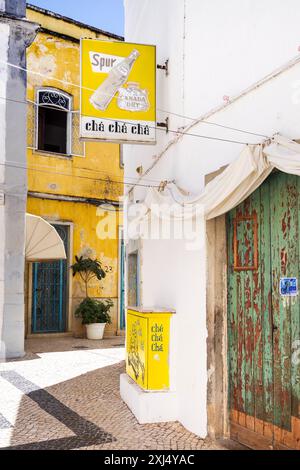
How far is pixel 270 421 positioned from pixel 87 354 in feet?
21.2

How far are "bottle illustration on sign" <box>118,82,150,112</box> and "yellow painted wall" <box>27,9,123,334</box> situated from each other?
7.26 m

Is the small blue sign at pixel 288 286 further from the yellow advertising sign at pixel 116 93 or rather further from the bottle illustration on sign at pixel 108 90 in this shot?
the bottle illustration on sign at pixel 108 90

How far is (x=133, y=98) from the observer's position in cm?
594

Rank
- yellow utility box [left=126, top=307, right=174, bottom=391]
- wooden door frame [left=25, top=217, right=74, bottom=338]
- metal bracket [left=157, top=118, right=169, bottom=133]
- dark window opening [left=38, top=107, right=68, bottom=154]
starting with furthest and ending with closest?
dark window opening [left=38, top=107, right=68, bottom=154]
wooden door frame [left=25, top=217, right=74, bottom=338]
metal bracket [left=157, top=118, right=169, bottom=133]
yellow utility box [left=126, top=307, right=174, bottom=391]

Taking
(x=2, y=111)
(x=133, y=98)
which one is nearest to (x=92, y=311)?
(x=2, y=111)

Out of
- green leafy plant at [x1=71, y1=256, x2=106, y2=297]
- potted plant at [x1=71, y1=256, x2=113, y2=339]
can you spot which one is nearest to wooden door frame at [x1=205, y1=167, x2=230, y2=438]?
potted plant at [x1=71, y1=256, x2=113, y2=339]

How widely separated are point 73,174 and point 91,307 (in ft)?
12.0

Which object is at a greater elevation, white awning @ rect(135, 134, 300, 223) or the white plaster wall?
the white plaster wall

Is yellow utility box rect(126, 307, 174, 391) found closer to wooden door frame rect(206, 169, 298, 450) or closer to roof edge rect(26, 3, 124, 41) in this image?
wooden door frame rect(206, 169, 298, 450)

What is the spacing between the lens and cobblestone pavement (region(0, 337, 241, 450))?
467cm

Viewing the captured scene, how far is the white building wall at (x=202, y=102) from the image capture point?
13.1 ft

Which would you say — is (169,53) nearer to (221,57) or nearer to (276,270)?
(221,57)

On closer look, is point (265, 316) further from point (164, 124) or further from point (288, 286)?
point (164, 124)
